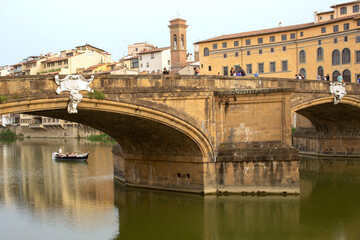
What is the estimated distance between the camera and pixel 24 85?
40.0 ft

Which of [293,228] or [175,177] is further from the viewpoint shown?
[175,177]

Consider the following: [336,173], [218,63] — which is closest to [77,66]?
[218,63]

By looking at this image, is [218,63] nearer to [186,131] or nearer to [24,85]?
[186,131]

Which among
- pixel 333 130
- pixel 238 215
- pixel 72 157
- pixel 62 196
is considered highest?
pixel 333 130

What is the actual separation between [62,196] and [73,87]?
22.4 ft

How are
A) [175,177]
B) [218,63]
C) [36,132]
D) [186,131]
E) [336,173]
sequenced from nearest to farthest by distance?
[186,131]
[175,177]
[336,173]
[218,63]
[36,132]

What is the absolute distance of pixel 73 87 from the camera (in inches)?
508

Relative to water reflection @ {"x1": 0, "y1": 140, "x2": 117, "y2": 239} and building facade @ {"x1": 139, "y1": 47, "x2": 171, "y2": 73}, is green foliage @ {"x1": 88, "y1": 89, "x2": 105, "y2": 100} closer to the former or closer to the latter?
water reflection @ {"x1": 0, "y1": 140, "x2": 117, "y2": 239}

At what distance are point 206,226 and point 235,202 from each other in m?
2.18

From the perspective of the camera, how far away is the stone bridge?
1442cm

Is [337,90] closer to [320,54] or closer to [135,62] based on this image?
[320,54]

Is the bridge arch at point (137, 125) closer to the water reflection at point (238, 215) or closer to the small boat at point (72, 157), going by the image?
the water reflection at point (238, 215)

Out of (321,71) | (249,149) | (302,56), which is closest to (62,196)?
(249,149)

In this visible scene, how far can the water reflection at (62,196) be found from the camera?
1417cm
